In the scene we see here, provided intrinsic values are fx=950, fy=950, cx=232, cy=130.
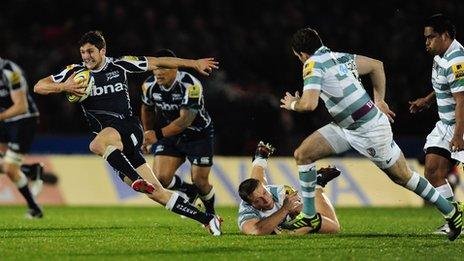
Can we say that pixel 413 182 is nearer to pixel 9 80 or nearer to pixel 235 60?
pixel 9 80

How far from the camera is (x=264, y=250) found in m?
8.99

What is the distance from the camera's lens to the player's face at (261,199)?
10.5 metres

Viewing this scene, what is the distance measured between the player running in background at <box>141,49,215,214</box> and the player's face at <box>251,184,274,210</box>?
2.68 metres

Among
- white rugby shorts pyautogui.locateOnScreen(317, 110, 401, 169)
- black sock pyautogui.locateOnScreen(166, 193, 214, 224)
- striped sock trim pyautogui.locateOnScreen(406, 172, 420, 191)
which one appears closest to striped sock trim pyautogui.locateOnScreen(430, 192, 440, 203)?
striped sock trim pyautogui.locateOnScreen(406, 172, 420, 191)

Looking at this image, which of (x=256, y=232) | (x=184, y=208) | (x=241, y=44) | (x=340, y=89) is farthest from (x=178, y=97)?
(x=241, y=44)

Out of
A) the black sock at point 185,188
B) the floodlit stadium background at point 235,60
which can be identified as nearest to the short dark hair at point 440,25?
the black sock at point 185,188

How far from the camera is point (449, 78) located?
34.2 ft

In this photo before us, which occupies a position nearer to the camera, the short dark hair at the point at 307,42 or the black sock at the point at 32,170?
the short dark hair at the point at 307,42

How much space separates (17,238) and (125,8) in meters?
12.4

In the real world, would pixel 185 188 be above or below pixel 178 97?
below

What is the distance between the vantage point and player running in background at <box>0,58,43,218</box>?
1434 centimetres

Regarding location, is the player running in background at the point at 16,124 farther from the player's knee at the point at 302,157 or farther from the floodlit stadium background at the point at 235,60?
the player's knee at the point at 302,157

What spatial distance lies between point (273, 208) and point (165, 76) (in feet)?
10.2

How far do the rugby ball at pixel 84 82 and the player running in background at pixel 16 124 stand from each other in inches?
153
